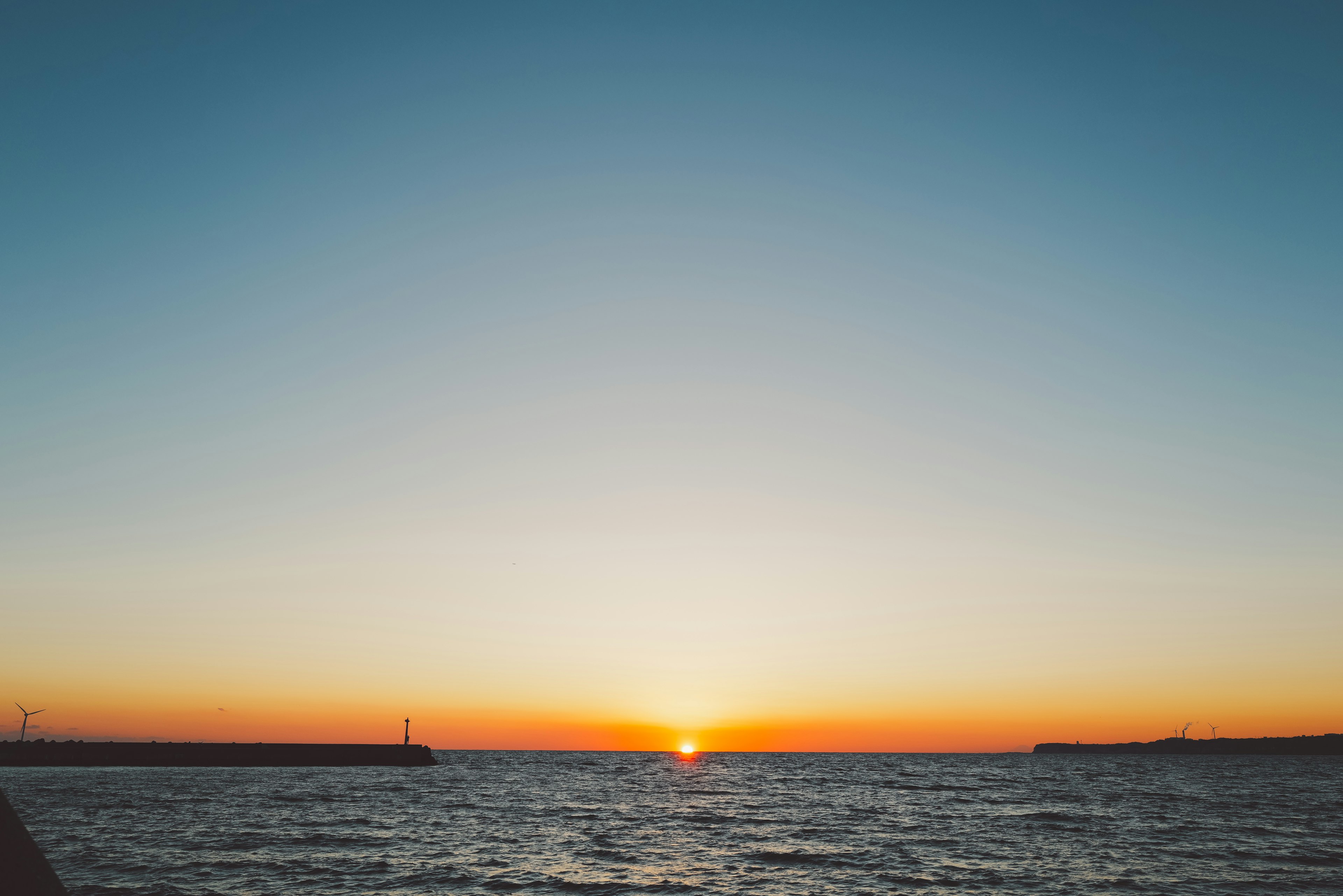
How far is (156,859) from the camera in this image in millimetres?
38125

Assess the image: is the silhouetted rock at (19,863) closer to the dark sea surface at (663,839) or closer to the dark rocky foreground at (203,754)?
the dark sea surface at (663,839)

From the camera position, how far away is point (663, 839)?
48656 millimetres

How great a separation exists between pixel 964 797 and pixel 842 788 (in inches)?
759

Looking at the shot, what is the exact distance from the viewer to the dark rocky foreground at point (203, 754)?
366ft

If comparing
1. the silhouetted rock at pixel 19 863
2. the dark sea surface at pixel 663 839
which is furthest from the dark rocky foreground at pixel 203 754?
the silhouetted rock at pixel 19 863

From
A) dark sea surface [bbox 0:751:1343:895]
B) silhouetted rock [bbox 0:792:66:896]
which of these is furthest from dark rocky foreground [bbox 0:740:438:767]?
silhouetted rock [bbox 0:792:66:896]

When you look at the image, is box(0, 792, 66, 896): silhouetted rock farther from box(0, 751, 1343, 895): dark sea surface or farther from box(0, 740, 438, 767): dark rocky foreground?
box(0, 740, 438, 767): dark rocky foreground

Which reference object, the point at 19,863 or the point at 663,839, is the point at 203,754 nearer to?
the point at 663,839

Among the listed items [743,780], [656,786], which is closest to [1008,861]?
[656,786]

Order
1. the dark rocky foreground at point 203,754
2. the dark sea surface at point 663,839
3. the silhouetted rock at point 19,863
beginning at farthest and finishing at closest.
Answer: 1. the dark rocky foreground at point 203,754
2. the dark sea surface at point 663,839
3. the silhouetted rock at point 19,863

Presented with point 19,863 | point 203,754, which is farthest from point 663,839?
point 203,754

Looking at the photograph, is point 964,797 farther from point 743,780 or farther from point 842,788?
point 743,780

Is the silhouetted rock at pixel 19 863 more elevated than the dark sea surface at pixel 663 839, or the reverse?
the silhouetted rock at pixel 19 863

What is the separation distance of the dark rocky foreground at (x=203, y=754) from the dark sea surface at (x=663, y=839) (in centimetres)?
1700
